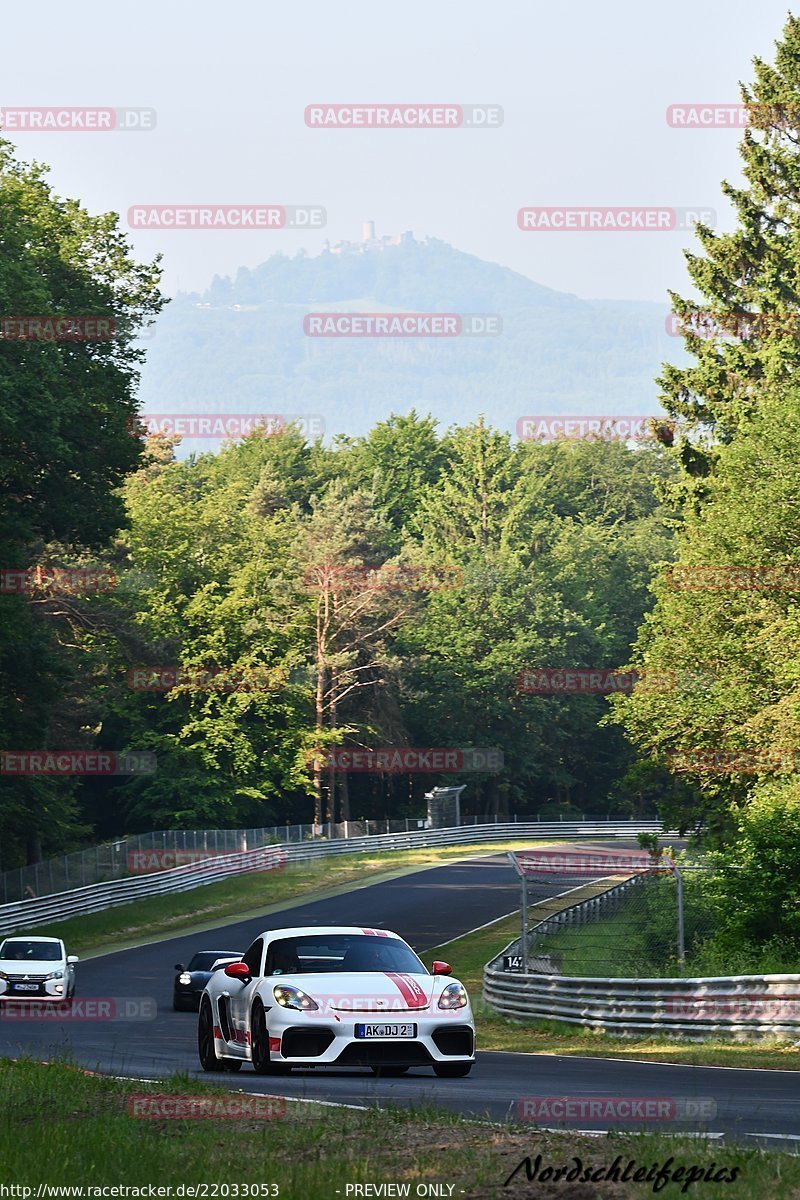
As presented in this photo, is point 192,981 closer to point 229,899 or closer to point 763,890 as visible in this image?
point 763,890

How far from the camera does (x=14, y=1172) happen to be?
361 inches

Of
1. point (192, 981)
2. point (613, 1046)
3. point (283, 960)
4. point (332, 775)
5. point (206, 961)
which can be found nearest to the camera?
point (283, 960)

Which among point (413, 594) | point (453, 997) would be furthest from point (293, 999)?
point (413, 594)

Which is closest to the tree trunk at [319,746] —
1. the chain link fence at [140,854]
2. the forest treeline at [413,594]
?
the forest treeline at [413,594]

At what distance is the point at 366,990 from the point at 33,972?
19592 millimetres

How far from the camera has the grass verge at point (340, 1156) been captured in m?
8.51

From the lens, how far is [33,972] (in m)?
32.9

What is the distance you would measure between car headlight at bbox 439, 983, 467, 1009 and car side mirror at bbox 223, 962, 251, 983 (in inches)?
77.3

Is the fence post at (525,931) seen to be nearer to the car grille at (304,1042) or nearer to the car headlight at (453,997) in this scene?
the car headlight at (453,997)

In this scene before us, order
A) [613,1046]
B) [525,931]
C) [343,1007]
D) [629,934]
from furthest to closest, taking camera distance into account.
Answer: [629,934], [525,931], [613,1046], [343,1007]

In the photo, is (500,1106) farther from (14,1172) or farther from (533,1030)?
(533,1030)

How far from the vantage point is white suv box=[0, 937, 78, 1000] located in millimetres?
32750

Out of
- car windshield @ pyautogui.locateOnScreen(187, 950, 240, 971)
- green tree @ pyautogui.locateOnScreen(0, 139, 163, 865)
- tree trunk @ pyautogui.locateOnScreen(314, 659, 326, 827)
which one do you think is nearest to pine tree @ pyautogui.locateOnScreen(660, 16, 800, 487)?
green tree @ pyautogui.locateOnScreen(0, 139, 163, 865)

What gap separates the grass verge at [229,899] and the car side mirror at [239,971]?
33.3 m
